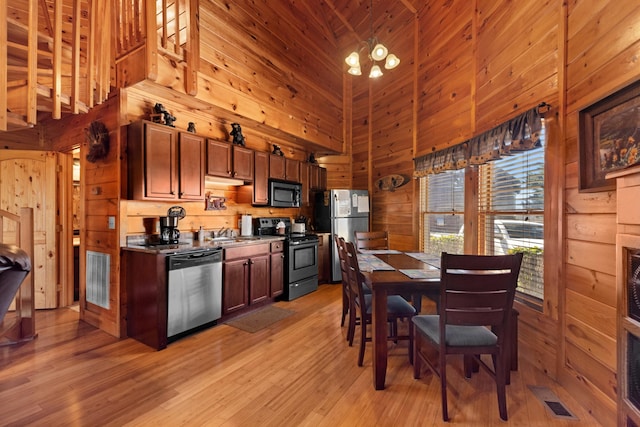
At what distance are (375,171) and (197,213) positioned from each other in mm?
3128

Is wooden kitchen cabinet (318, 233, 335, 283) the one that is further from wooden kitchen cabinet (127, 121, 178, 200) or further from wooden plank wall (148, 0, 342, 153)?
wooden kitchen cabinet (127, 121, 178, 200)

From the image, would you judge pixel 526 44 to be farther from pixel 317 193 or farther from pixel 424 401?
pixel 317 193

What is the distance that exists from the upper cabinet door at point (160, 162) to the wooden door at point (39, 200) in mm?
1917

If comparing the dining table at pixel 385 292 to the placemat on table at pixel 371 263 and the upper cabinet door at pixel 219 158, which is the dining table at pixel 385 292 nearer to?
the placemat on table at pixel 371 263

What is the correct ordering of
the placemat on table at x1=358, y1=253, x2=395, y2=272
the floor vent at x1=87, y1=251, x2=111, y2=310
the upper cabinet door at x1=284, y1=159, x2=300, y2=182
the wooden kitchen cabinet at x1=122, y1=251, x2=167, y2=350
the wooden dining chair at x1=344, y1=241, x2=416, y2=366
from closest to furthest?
the wooden dining chair at x1=344, y1=241, x2=416, y2=366
the placemat on table at x1=358, y1=253, x2=395, y2=272
the wooden kitchen cabinet at x1=122, y1=251, x2=167, y2=350
the floor vent at x1=87, y1=251, x2=111, y2=310
the upper cabinet door at x1=284, y1=159, x2=300, y2=182

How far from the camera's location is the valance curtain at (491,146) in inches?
89.6

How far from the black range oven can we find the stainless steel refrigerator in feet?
1.47

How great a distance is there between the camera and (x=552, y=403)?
187cm

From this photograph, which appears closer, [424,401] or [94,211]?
[424,401]

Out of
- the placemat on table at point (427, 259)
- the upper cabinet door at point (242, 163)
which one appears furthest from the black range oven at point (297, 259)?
the placemat on table at point (427, 259)

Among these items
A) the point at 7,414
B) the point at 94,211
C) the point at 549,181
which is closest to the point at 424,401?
the point at 549,181

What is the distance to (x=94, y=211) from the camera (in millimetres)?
3109

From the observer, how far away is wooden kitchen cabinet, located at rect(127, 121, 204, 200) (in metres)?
2.76

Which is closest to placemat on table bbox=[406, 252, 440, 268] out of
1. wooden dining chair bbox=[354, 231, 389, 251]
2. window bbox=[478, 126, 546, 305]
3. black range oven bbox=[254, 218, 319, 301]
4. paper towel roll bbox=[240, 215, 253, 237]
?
wooden dining chair bbox=[354, 231, 389, 251]
